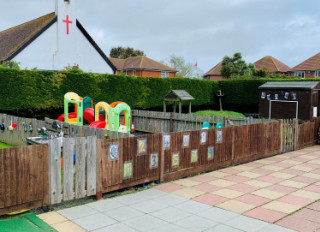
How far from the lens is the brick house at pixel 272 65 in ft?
230

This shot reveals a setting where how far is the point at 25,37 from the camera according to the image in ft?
98.0

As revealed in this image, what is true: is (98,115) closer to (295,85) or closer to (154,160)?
(154,160)

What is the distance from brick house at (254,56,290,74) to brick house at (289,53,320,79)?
5.32 metres

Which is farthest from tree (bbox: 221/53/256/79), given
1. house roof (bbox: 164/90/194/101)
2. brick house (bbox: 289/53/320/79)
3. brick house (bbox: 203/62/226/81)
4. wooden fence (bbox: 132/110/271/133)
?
wooden fence (bbox: 132/110/271/133)

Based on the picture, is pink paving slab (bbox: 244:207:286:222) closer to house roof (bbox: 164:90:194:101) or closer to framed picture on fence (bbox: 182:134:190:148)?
framed picture on fence (bbox: 182:134:190:148)

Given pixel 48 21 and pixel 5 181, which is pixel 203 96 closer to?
pixel 48 21

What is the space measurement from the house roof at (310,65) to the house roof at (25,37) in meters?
43.7

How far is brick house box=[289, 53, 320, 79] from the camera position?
2383 inches

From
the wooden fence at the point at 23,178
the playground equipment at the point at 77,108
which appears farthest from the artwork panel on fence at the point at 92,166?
the playground equipment at the point at 77,108

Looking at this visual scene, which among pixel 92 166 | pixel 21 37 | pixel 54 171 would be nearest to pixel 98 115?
pixel 92 166

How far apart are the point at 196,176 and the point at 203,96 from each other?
21.6 m

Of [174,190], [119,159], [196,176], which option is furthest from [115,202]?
[196,176]

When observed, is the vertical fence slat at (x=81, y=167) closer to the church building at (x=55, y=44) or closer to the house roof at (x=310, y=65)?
the church building at (x=55, y=44)

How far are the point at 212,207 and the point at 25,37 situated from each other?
28.8 meters
